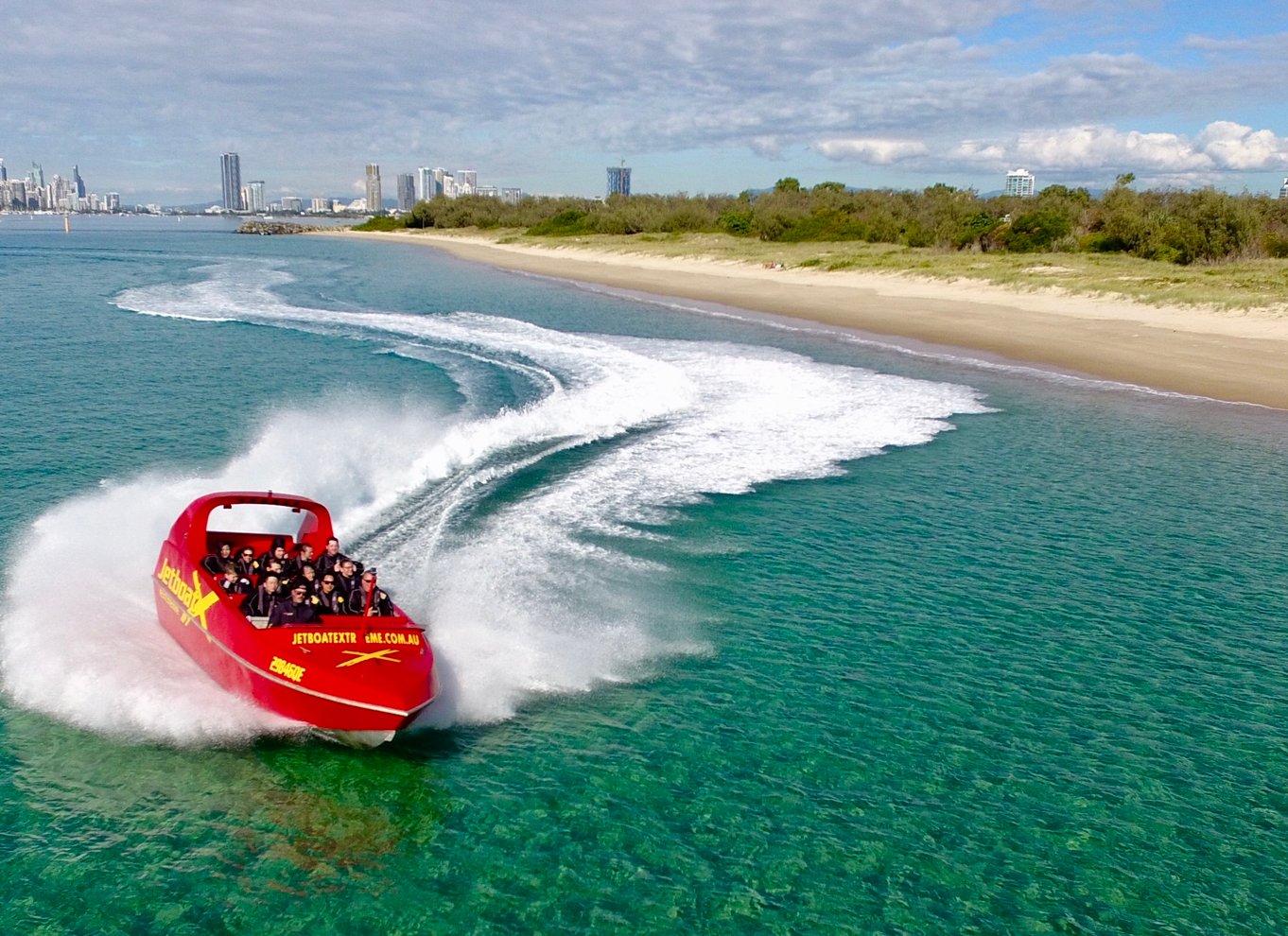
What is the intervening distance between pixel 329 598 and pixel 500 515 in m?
6.86

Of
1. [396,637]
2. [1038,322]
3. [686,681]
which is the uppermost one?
[1038,322]

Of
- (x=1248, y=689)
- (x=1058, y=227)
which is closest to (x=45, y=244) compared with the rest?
(x=1058, y=227)

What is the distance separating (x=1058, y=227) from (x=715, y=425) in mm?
48958

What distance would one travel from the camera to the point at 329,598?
11.3m

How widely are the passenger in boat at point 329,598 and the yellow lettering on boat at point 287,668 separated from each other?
39.4 inches

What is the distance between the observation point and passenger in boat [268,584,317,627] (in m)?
10.8

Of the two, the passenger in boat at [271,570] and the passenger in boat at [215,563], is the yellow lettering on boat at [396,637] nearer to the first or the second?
the passenger in boat at [271,570]

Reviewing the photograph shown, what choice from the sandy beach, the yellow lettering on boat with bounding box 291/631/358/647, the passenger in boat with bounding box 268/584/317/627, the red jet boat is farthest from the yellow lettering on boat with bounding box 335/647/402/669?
the sandy beach

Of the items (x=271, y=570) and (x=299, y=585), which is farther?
(x=271, y=570)

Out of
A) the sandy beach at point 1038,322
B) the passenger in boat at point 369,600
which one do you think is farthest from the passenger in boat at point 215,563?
the sandy beach at point 1038,322

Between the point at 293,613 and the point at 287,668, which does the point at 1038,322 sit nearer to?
the point at 293,613

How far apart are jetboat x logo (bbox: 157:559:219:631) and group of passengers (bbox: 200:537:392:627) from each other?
0.25m

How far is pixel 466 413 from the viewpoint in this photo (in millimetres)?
25953

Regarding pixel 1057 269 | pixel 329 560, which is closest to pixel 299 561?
pixel 329 560
